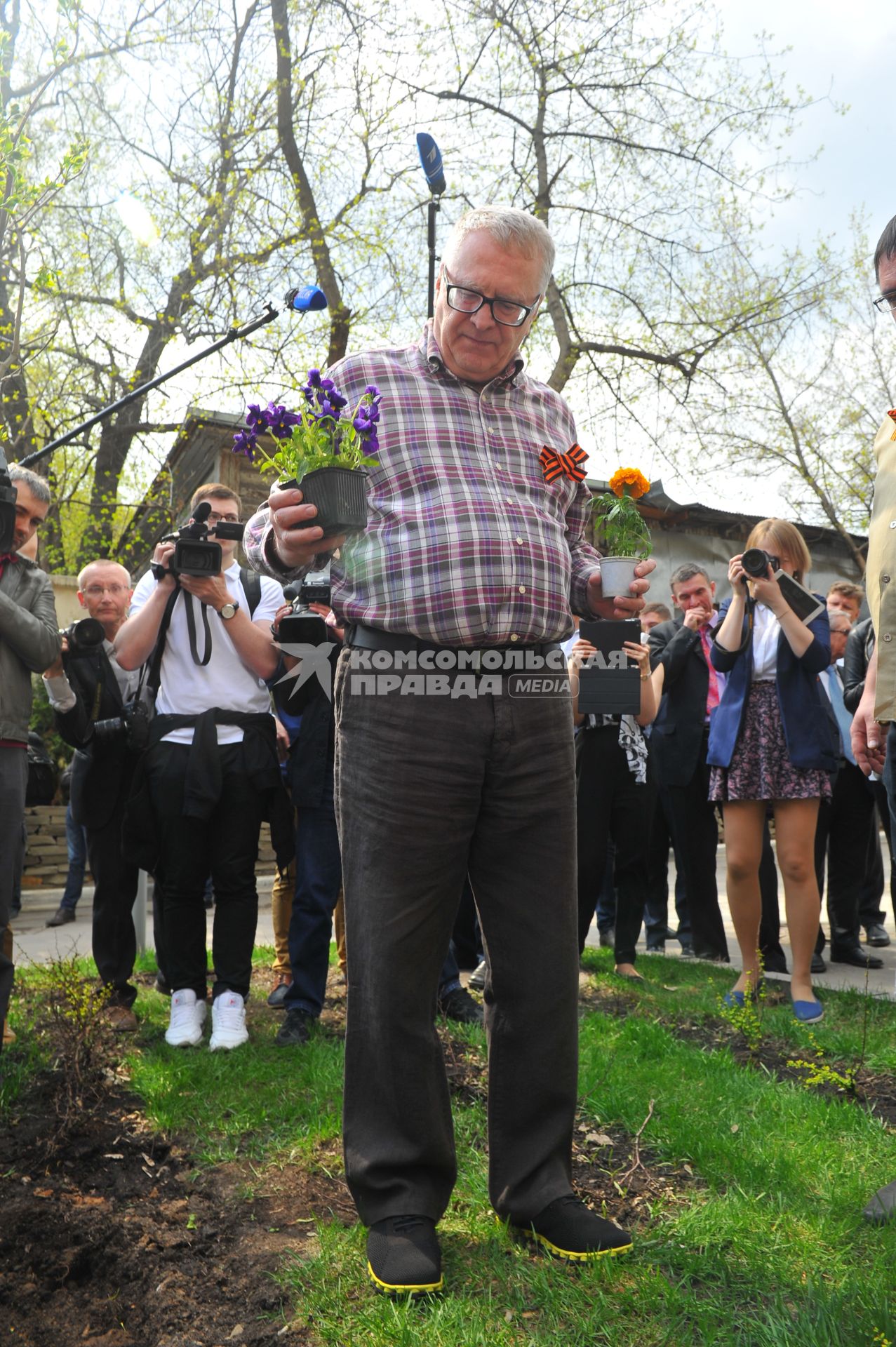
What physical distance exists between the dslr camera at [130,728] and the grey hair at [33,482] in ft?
3.12

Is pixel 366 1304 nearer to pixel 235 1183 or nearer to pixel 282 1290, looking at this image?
pixel 282 1290

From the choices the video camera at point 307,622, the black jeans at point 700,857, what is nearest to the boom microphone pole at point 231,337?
the video camera at point 307,622

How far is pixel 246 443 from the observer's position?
9.25 ft

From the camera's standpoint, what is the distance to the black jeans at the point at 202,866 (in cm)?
434

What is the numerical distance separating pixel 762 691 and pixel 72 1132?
3470mm

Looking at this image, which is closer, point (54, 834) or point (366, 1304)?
point (366, 1304)

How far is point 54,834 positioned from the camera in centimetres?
1118

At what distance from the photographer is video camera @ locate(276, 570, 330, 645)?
13.5ft

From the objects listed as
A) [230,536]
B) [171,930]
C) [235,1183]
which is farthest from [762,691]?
[235,1183]

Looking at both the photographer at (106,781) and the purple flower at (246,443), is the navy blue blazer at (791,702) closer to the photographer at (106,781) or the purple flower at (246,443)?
the photographer at (106,781)

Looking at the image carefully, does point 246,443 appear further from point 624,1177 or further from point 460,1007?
point 460,1007

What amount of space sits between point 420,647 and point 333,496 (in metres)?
0.41

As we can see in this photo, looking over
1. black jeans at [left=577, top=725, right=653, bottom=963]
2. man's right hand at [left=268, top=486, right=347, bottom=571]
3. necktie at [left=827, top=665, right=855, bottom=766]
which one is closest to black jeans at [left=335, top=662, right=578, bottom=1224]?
man's right hand at [left=268, top=486, right=347, bottom=571]

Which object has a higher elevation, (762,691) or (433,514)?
(433,514)
